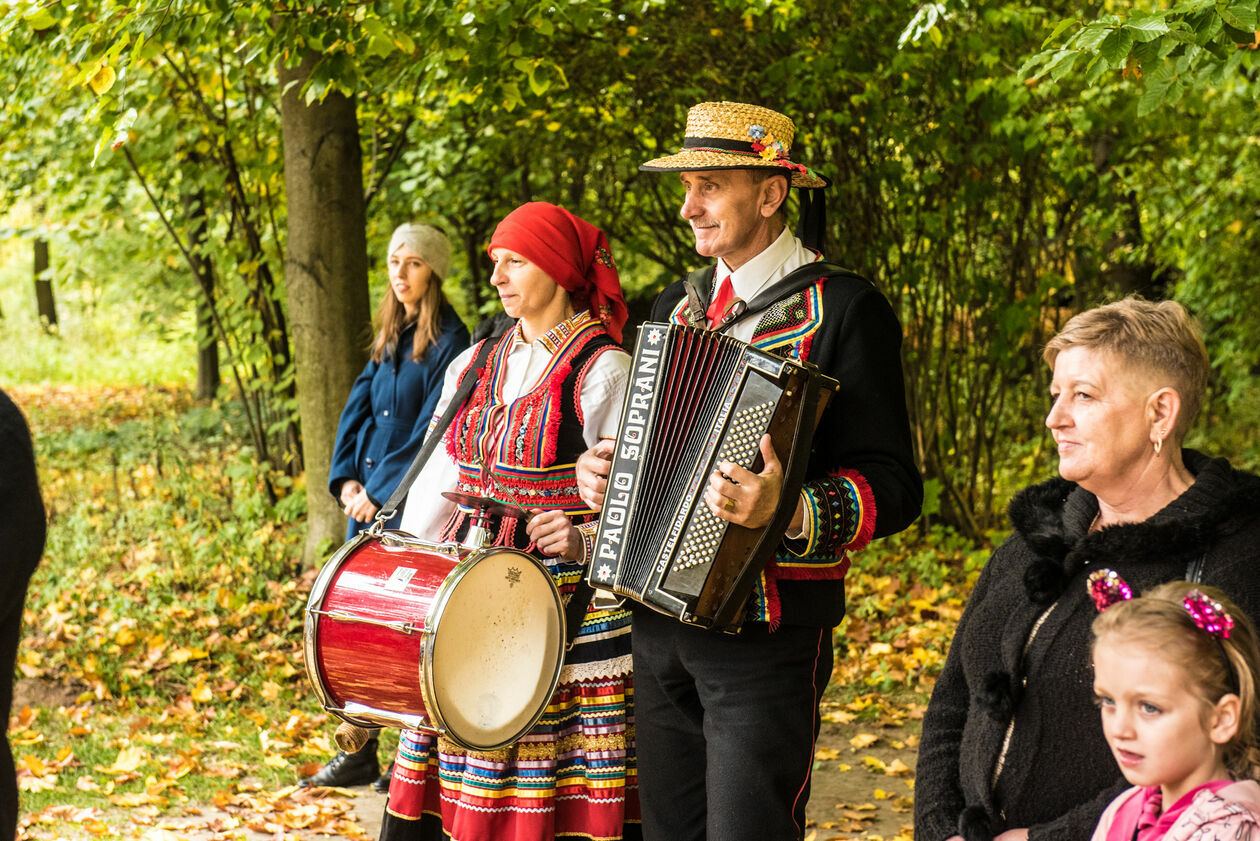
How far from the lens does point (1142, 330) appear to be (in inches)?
86.6

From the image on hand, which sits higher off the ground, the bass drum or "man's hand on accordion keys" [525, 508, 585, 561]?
"man's hand on accordion keys" [525, 508, 585, 561]

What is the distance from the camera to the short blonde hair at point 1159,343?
2.19 m

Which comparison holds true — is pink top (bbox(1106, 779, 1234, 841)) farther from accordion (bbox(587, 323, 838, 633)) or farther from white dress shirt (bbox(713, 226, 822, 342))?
white dress shirt (bbox(713, 226, 822, 342))

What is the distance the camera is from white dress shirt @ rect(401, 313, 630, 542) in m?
3.45

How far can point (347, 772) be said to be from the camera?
497 cm

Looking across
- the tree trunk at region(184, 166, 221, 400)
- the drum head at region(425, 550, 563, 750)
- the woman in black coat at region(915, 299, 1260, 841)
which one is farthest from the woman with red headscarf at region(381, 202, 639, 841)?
the tree trunk at region(184, 166, 221, 400)

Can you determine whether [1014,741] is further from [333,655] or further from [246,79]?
[246,79]

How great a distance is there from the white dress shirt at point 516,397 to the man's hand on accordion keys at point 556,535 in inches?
9.5

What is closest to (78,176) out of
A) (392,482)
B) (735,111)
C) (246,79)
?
(246,79)

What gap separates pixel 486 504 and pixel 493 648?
0.39 meters

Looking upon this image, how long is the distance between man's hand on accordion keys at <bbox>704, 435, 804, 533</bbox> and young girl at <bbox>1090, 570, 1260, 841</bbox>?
0.84 metres

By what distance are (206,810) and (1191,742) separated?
12.8 feet

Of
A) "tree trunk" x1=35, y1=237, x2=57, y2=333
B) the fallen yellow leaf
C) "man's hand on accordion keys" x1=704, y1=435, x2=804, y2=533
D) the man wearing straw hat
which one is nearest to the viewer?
"man's hand on accordion keys" x1=704, y1=435, x2=804, y2=533

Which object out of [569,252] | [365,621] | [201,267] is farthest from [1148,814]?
[201,267]
